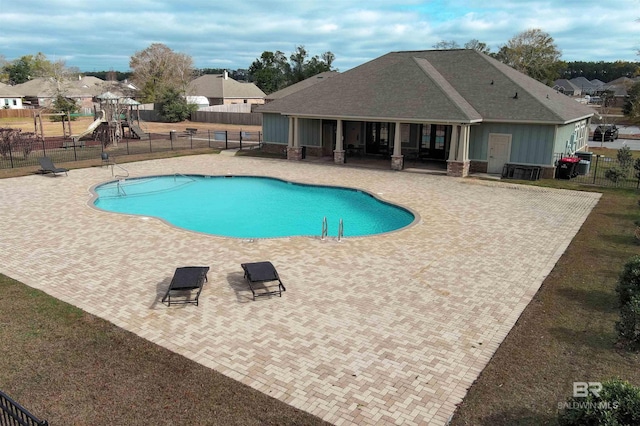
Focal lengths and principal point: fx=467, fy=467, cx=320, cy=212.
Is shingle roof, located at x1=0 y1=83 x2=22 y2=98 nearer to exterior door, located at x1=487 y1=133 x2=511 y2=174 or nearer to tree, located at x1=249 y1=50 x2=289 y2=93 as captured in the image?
tree, located at x1=249 y1=50 x2=289 y2=93

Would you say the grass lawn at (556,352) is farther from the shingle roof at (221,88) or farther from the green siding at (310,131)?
the shingle roof at (221,88)

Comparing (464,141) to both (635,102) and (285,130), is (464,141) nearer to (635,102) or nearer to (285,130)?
(285,130)

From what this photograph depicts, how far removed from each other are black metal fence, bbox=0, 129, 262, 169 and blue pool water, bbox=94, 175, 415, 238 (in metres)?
9.08

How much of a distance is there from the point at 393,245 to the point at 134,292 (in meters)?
7.58

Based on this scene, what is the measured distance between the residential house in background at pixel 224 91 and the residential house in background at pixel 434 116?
166ft

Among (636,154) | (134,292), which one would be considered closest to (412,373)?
(134,292)

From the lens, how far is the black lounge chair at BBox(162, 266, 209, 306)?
33.4 feet

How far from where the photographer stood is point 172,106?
64.4 m

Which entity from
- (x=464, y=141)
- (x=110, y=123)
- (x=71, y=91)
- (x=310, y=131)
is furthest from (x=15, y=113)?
(x=464, y=141)

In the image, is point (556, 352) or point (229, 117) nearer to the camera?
point (556, 352)

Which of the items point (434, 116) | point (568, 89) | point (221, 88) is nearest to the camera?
point (434, 116)

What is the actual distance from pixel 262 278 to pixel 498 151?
20040 mm

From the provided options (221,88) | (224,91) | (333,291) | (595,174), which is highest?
(221,88)

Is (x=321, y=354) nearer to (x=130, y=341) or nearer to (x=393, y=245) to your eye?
(x=130, y=341)
